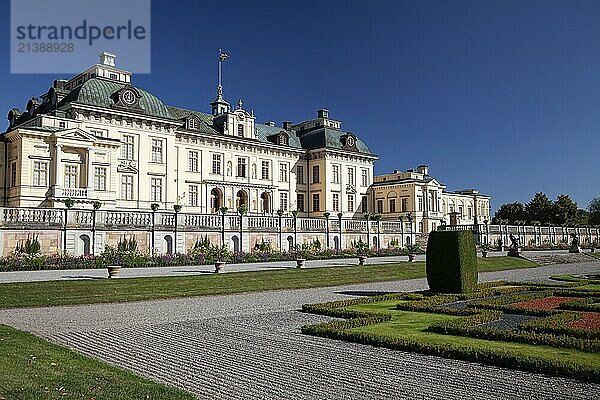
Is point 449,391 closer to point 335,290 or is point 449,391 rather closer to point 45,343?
point 45,343

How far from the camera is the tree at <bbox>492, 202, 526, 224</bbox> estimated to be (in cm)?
8900

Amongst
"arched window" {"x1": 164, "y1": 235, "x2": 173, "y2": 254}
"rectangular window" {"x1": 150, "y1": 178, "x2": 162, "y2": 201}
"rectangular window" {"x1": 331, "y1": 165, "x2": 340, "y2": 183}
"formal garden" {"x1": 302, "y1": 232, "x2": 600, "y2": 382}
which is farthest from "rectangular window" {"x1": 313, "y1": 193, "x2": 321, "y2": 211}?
"formal garden" {"x1": 302, "y1": 232, "x2": 600, "y2": 382}

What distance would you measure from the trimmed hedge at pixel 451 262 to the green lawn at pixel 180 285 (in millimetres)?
5602

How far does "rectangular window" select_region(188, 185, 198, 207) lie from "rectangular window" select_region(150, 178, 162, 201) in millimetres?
4607

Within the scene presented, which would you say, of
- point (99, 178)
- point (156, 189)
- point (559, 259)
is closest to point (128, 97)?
point (99, 178)

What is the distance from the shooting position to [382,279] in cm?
2472

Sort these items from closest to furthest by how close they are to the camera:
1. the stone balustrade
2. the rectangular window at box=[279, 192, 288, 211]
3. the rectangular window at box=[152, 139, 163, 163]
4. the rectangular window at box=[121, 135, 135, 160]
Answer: the rectangular window at box=[121, 135, 135, 160]
the rectangular window at box=[152, 139, 163, 163]
the stone balustrade
the rectangular window at box=[279, 192, 288, 211]

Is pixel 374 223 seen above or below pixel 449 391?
above

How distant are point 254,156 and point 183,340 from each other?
49.7 metres

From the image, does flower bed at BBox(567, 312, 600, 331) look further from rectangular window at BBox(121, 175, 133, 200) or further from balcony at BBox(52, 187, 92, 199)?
rectangular window at BBox(121, 175, 133, 200)

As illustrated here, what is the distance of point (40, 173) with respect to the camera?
39406 mm

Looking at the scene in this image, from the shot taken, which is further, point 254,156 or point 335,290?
point 254,156

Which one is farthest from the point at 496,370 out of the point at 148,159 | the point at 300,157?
the point at 300,157

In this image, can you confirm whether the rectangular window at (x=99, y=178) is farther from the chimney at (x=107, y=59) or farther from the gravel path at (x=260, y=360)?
the gravel path at (x=260, y=360)
